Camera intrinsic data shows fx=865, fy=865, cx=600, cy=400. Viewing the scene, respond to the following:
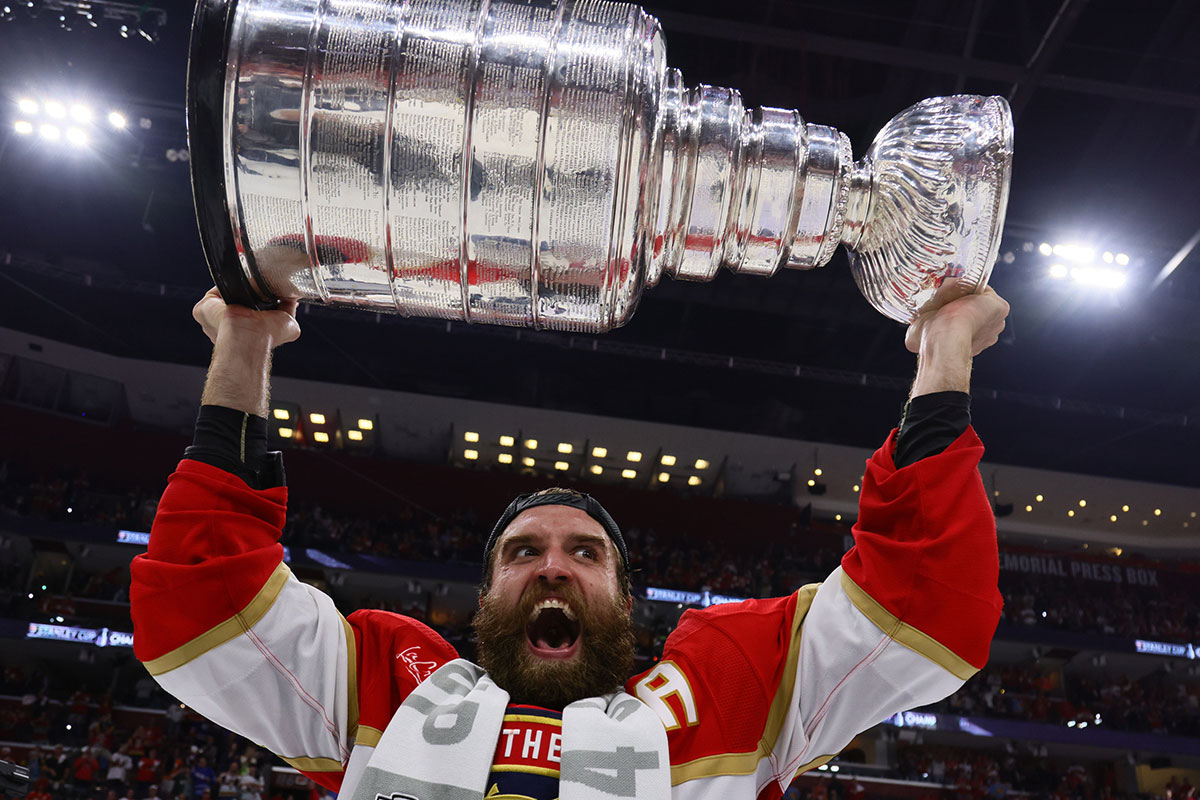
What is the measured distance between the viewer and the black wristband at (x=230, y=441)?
129 cm

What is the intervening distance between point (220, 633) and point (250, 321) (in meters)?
0.46

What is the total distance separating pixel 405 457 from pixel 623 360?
17.8 ft

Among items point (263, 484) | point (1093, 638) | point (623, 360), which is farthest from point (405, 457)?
point (263, 484)

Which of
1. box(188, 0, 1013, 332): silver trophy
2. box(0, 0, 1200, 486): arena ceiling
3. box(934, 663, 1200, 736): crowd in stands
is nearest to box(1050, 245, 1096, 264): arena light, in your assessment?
box(0, 0, 1200, 486): arena ceiling

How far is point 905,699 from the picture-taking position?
1.34 metres

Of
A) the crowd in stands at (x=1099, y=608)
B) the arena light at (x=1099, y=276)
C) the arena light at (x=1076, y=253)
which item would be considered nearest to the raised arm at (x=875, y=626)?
the arena light at (x=1076, y=253)

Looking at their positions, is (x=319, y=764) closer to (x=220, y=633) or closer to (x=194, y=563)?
(x=220, y=633)

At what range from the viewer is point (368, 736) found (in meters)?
1.38

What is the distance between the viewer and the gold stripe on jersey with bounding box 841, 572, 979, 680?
4.11 feet

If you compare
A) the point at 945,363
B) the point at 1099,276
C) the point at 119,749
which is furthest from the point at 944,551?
the point at 119,749

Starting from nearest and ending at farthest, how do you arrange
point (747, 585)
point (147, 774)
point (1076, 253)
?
1. point (1076, 253)
2. point (147, 774)
3. point (747, 585)

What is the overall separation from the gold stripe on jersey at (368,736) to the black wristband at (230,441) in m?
0.43

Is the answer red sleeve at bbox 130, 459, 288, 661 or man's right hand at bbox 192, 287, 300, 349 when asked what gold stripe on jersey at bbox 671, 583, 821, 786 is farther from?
man's right hand at bbox 192, 287, 300, 349

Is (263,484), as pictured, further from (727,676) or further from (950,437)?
(950,437)
